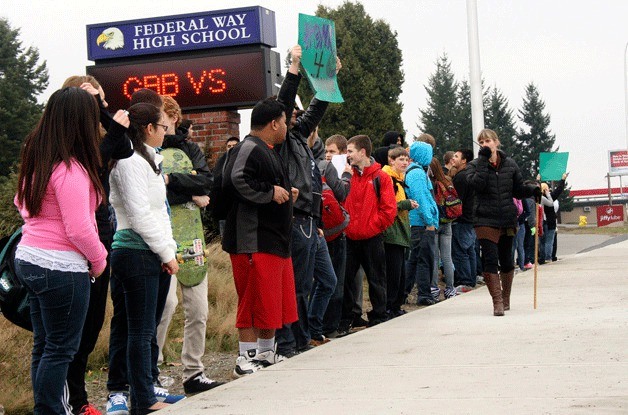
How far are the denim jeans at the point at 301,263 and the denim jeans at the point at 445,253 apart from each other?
543cm

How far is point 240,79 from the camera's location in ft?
50.1

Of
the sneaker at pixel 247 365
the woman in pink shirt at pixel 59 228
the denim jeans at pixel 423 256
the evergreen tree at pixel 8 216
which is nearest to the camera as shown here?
the woman in pink shirt at pixel 59 228

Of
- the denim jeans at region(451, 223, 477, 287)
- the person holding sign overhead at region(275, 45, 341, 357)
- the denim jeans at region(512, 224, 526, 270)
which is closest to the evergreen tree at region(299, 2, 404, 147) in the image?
the denim jeans at region(512, 224, 526, 270)

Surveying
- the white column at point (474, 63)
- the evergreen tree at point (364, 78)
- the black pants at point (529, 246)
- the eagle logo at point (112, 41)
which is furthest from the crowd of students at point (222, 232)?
the evergreen tree at point (364, 78)

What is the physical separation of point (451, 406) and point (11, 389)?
2.97m

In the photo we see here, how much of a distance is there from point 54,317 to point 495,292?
6.10 metres

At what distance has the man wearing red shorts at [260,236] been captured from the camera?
766 centimetres

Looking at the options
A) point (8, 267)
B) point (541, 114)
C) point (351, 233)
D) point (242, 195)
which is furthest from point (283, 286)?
point (541, 114)

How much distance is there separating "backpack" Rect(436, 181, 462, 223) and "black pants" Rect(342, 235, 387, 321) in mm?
3575

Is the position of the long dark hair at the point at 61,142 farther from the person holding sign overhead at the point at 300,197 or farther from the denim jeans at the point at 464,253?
the denim jeans at the point at 464,253

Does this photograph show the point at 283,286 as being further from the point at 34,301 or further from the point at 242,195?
the point at 34,301

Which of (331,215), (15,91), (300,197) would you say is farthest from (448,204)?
(15,91)

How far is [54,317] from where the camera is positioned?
5.54 metres

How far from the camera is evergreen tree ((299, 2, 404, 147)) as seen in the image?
5650 cm
